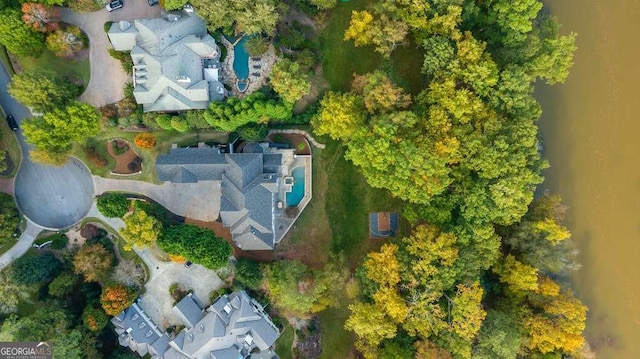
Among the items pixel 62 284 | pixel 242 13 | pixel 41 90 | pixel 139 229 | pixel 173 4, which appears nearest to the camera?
pixel 242 13

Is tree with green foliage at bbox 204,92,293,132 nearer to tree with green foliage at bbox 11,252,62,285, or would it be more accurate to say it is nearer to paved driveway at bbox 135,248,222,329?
paved driveway at bbox 135,248,222,329

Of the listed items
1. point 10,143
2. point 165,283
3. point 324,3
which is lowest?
point 165,283

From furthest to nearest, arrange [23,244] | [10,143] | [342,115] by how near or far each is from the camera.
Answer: [23,244] → [10,143] → [342,115]

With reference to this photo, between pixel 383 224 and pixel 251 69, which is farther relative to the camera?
pixel 383 224

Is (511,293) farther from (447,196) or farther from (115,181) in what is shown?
(115,181)

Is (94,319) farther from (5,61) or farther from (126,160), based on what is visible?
(5,61)

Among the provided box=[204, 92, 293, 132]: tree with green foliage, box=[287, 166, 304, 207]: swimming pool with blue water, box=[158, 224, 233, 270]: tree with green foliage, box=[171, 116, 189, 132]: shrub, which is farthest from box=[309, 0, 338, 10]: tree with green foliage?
box=[158, 224, 233, 270]: tree with green foliage

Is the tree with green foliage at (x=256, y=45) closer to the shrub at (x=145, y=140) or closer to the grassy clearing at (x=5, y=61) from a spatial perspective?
the shrub at (x=145, y=140)

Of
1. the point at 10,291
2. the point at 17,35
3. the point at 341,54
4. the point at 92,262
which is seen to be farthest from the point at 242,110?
the point at 10,291
